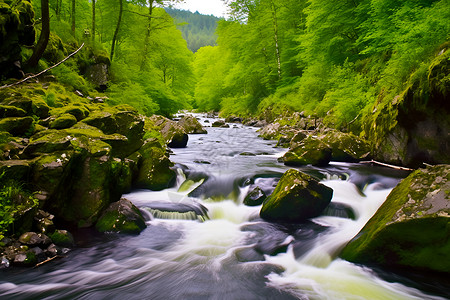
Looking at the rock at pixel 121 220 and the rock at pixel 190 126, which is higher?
the rock at pixel 190 126

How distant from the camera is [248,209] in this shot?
5914mm

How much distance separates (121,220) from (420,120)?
6928mm

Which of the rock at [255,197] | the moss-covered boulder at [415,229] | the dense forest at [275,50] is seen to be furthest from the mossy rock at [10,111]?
the moss-covered boulder at [415,229]

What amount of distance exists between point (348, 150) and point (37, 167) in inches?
342

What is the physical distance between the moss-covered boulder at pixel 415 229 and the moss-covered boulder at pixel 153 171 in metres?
4.56

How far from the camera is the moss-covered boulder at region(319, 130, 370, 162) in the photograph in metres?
9.02

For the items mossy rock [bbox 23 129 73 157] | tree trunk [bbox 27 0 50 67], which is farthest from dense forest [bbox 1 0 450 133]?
mossy rock [bbox 23 129 73 157]

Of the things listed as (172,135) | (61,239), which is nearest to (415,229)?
(61,239)

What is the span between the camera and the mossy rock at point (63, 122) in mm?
5351

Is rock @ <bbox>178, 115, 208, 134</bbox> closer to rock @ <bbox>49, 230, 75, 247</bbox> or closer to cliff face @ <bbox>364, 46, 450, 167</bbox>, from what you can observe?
cliff face @ <bbox>364, 46, 450, 167</bbox>

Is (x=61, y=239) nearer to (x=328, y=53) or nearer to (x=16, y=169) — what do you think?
(x=16, y=169)

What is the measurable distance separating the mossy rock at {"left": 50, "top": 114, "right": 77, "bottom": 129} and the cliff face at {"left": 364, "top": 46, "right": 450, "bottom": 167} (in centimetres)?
768

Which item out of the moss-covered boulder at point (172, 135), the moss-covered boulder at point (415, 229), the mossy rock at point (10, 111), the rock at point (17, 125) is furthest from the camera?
Answer: the moss-covered boulder at point (172, 135)

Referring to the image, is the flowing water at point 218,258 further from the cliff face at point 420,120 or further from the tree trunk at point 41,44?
the tree trunk at point 41,44
